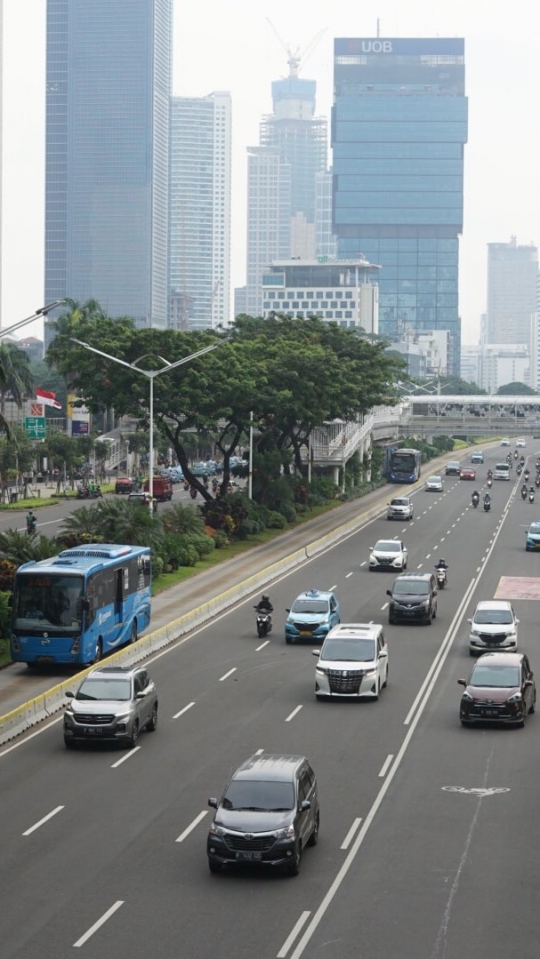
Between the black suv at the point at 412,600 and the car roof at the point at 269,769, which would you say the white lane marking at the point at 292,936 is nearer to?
the car roof at the point at 269,769

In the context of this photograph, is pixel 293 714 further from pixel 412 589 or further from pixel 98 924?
pixel 412 589

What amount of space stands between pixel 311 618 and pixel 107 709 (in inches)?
642

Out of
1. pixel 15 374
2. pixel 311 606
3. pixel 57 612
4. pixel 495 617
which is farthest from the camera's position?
pixel 15 374

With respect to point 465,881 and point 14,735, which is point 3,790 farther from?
point 465,881

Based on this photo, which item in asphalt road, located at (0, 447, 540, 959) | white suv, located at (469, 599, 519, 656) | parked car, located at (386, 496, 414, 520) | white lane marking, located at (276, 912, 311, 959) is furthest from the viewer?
parked car, located at (386, 496, 414, 520)

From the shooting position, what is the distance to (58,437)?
112 meters

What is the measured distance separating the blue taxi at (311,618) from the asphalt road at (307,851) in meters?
2.26

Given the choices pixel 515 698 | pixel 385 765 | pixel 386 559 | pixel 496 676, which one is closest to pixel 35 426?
pixel 386 559

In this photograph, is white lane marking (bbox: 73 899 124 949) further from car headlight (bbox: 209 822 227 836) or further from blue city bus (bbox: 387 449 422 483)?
blue city bus (bbox: 387 449 422 483)

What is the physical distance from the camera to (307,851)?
77.4 ft

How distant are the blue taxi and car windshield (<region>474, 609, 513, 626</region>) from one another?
15.9 feet

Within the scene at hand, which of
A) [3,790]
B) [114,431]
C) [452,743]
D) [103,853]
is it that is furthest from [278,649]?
[114,431]

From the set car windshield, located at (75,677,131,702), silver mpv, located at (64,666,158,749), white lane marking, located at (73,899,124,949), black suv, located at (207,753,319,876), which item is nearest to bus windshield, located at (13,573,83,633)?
silver mpv, located at (64,666,158,749)

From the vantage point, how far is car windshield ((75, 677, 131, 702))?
103 ft
